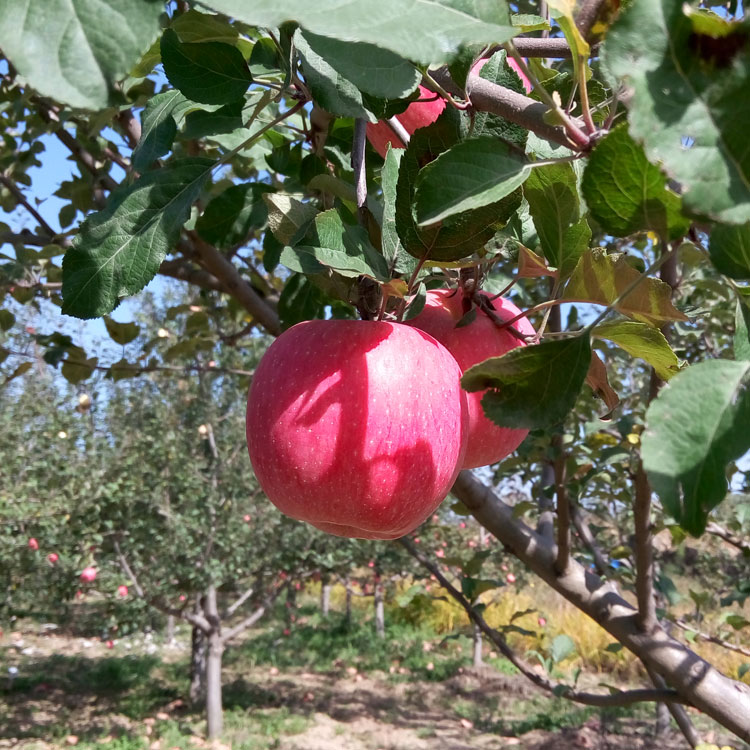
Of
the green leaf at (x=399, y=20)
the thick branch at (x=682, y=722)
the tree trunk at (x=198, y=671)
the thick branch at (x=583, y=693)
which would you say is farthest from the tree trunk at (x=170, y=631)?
the green leaf at (x=399, y=20)

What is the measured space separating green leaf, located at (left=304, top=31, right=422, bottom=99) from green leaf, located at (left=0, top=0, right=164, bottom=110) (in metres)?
0.13

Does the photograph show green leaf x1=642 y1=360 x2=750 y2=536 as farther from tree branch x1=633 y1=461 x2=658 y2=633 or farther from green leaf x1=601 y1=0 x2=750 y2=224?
tree branch x1=633 y1=461 x2=658 y2=633

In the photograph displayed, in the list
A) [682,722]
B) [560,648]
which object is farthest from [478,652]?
[682,722]

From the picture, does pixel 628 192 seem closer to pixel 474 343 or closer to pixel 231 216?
pixel 474 343

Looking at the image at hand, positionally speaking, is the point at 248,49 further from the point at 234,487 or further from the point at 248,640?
the point at 248,640

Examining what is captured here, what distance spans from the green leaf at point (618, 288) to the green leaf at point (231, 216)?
56cm

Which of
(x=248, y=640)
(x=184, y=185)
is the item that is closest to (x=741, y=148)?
(x=184, y=185)

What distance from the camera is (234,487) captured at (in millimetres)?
6535

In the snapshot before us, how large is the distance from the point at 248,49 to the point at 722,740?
5447 mm

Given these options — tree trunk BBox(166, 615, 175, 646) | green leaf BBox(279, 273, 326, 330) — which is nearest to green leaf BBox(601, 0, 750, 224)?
green leaf BBox(279, 273, 326, 330)

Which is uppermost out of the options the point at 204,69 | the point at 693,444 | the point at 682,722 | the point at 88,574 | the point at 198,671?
the point at 204,69

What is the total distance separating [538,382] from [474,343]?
27 cm

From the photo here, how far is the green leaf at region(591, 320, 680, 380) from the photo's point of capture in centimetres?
51

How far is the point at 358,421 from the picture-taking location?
60 cm
